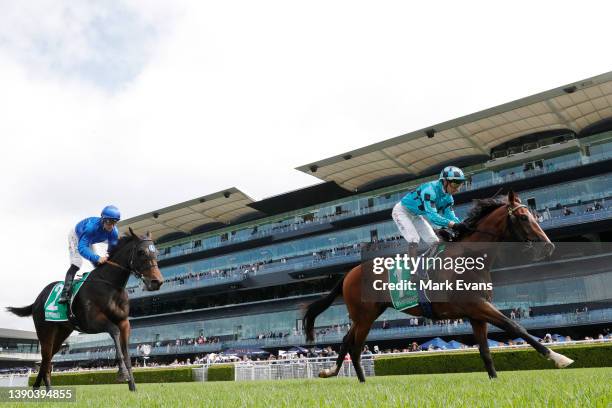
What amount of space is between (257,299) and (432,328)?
18.5 m

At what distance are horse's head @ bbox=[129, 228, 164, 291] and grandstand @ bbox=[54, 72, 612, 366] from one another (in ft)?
76.2

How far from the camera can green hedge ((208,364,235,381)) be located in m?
21.7

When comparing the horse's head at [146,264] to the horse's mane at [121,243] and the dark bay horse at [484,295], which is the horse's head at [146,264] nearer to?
the horse's mane at [121,243]

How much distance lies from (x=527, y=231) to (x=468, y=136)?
31.4 meters

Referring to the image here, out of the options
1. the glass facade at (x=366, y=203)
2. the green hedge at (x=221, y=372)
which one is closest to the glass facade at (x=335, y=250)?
the glass facade at (x=366, y=203)

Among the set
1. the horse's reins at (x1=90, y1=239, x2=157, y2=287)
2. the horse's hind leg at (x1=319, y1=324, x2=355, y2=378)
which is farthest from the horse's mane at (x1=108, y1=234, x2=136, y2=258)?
the horse's hind leg at (x1=319, y1=324, x2=355, y2=378)

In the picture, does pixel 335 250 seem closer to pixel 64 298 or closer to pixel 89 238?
pixel 89 238

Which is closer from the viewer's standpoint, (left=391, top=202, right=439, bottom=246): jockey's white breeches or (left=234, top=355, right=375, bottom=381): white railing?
A: (left=391, top=202, right=439, bottom=246): jockey's white breeches

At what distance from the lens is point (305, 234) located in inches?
1854

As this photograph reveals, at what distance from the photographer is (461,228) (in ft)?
22.5

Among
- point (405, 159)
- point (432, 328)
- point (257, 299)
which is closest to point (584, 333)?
point (432, 328)

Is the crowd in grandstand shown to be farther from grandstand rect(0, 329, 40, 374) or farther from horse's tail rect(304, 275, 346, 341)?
grandstand rect(0, 329, 40, 374)

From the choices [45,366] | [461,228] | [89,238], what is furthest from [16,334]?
[461,228]

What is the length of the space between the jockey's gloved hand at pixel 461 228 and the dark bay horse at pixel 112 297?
3971 mm
